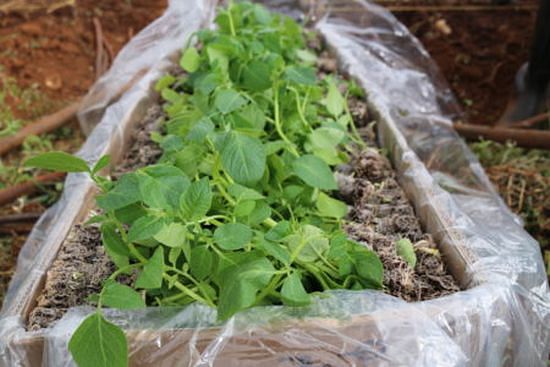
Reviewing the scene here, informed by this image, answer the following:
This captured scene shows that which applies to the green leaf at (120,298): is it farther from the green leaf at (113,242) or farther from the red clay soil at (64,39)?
the red clay soil at (64,39)

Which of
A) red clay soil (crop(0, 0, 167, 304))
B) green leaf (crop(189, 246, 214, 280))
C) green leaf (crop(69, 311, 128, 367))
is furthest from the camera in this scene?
red clay soil (crop(0, 0, 167, 304))

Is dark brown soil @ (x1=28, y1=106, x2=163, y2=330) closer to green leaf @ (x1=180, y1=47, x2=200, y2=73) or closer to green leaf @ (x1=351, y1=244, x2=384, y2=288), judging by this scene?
green leaf @ (x1=351, y1=244, x2=384, y2=288)

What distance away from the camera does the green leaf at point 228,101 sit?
1147 millimetres

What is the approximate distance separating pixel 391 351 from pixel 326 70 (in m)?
1.24

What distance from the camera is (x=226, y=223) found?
88 cm

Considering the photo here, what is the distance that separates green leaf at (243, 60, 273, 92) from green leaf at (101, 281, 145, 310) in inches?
26.3

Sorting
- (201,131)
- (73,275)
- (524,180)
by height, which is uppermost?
(201,131)

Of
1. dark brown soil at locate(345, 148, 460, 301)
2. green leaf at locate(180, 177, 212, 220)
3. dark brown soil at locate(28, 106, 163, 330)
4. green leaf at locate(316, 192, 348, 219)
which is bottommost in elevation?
dark brown soil at locate(28, 106, 163, 330)

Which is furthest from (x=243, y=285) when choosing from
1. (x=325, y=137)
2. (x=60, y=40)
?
(x=60, y=40)

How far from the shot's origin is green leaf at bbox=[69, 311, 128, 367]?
0.71 metres

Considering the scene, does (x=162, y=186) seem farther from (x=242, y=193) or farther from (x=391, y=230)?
(x=391, y=230)

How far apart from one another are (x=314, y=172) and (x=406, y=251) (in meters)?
0.21

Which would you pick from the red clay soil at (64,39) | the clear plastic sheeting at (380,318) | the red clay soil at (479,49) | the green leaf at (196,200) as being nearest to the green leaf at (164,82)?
the clear plastic sheeting at (380,318)

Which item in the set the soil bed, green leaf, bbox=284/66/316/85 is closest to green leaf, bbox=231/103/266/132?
green leaf, bbox=284/66/316/85
